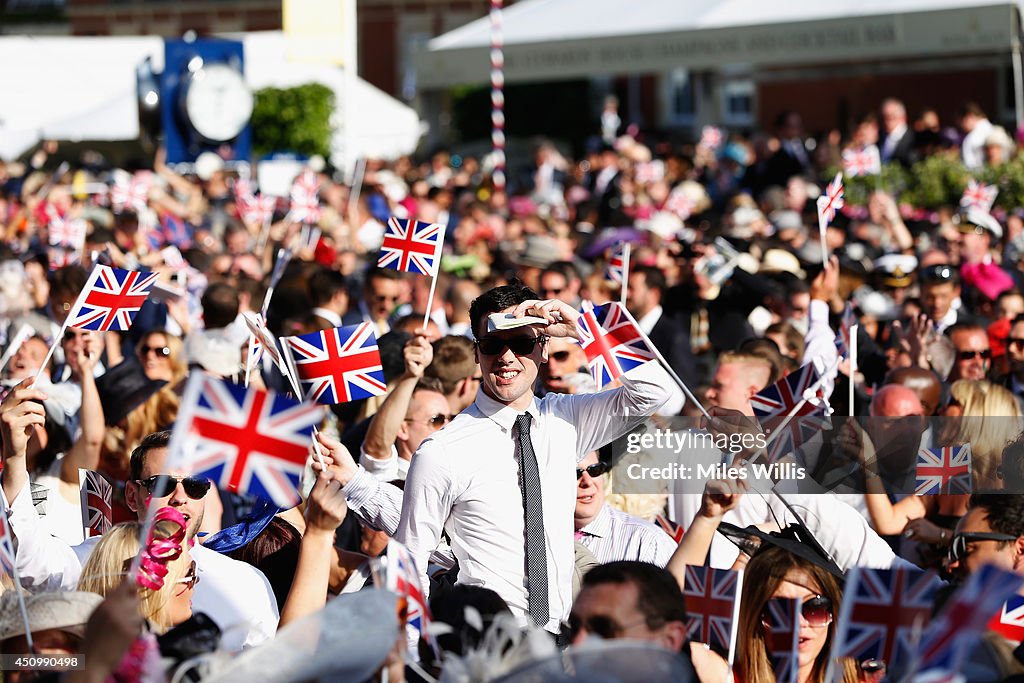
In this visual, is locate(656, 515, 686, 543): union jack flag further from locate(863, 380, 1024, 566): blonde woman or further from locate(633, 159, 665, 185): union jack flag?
locate(633, 159, 665, 185): union jack flag

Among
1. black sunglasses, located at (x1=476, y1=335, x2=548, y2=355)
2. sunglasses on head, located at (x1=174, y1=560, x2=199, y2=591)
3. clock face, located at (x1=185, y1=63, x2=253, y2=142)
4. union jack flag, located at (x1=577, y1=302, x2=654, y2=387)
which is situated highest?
clock face, located at (x1=185, y1=63, x2=253, y2=142)

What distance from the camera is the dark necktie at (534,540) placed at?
14.9 ft

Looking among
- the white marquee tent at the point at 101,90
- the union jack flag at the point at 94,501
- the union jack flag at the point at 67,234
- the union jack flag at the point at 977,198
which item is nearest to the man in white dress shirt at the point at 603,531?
the union jack flag at the point at 94,501

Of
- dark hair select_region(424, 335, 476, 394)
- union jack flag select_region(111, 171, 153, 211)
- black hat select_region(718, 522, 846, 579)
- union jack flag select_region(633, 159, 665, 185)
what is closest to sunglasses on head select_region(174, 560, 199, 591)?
black hat select_region(718, 522, 846, 579)

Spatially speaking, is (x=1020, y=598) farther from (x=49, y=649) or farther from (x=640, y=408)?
(x=49, y=649)

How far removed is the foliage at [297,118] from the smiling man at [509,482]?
2981 centimetres

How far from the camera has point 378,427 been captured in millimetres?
5797

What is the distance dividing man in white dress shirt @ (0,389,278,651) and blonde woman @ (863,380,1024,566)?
192 cm

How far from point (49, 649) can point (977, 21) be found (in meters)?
13.0

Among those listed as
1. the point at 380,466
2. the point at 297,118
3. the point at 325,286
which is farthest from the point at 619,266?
the point at 297,118

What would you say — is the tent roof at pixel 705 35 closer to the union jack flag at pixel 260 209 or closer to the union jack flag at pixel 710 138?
the union jack flag at pixel 710 138

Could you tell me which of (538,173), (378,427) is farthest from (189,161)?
(378,427)

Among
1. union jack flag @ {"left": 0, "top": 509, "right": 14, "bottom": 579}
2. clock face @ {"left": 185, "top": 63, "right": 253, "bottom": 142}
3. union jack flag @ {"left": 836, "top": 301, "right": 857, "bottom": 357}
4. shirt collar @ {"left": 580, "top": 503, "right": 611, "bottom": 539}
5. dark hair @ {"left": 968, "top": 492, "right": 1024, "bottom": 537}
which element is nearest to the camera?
union jack flag @ {"left": 0, "top": 509, "right": 14, "bottom": 579}

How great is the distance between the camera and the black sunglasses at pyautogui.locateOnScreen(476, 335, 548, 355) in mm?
4641
